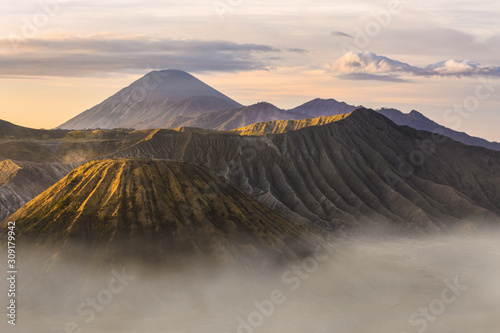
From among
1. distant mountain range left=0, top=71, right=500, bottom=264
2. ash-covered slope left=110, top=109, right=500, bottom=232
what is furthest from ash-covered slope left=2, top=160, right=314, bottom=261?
ash-covered slope left=110, top=109, right=500, bottom=232

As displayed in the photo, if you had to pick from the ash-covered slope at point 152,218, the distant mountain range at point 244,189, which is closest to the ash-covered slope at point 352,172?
the distant mountain range at point 244,189

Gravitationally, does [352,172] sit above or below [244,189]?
above

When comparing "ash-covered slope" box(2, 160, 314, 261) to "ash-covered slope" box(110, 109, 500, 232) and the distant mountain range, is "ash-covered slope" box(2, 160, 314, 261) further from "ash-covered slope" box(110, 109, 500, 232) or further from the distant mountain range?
"ash-covered slope" box(110, 109, 500, 232)

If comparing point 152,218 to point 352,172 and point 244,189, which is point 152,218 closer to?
point 244,189

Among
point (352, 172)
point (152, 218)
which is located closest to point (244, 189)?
point (352, 172)

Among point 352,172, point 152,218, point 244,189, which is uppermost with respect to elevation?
point 152,218

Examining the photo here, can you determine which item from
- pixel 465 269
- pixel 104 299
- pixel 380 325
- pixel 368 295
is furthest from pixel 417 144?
pixel 104 299

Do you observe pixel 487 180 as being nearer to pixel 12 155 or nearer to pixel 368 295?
pixel 368 295
